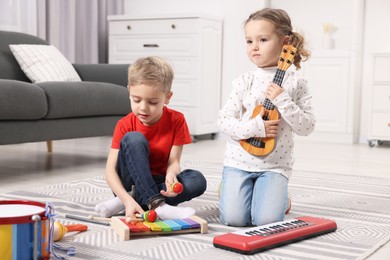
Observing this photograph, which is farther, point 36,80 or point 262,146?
point 36,80

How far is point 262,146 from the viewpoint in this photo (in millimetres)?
1822

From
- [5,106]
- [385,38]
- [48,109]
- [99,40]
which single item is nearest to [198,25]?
[99,40]

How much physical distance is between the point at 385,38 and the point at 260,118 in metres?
3.19

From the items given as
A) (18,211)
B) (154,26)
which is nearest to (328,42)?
(154,26)

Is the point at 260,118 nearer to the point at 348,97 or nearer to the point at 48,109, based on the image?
the point at 48,109

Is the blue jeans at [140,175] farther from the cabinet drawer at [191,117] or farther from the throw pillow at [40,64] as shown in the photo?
the cabinet drawer at [191,117]

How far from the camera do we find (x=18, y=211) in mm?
1280

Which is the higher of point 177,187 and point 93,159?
point 177,187

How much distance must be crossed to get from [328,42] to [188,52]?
111 cm

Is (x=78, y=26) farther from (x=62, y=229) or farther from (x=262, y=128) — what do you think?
(x=62, y=229)

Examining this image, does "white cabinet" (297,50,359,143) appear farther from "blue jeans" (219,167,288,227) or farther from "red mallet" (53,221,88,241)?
"red mallet" (53,221,88,241)

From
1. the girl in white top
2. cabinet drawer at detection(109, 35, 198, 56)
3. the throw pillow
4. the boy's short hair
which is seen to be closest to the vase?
cabinet drawer at detection(109, 35, 198, 56)

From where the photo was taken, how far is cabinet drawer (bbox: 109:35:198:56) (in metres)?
4.43

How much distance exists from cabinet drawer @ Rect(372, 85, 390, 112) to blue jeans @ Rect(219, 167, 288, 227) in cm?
276
